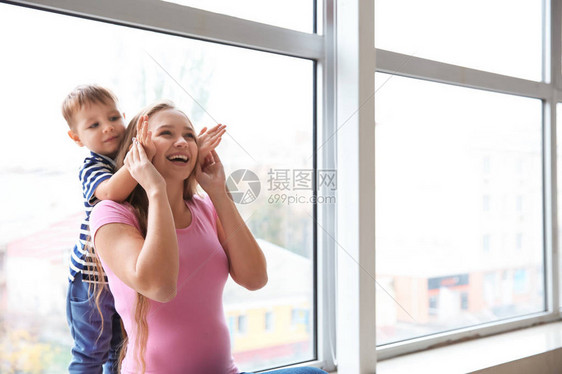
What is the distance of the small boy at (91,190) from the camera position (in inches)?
40.7

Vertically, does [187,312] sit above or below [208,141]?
below

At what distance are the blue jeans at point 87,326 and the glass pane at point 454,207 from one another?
91cm

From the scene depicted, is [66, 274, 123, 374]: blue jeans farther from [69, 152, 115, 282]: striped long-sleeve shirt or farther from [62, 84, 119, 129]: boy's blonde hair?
[62, 84, 119, 129]: boy's blonde hair

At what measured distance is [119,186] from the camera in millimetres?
960

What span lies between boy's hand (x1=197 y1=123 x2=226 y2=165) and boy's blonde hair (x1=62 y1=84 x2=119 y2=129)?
0.19 metres

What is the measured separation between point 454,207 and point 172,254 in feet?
4.37

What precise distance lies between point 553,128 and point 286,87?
1.32 metres

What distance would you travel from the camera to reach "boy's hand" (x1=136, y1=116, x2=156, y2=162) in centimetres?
96

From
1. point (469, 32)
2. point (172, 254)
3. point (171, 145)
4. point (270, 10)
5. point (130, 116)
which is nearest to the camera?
point (172, 254)

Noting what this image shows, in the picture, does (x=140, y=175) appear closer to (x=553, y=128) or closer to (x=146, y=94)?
(x=146, y=94)

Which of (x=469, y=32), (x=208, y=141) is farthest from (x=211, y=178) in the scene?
(x=469, y=32)

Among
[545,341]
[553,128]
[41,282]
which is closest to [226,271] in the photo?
[41,282]

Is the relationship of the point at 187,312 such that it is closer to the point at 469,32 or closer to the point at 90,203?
the point at 90,203

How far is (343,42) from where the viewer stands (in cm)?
150
